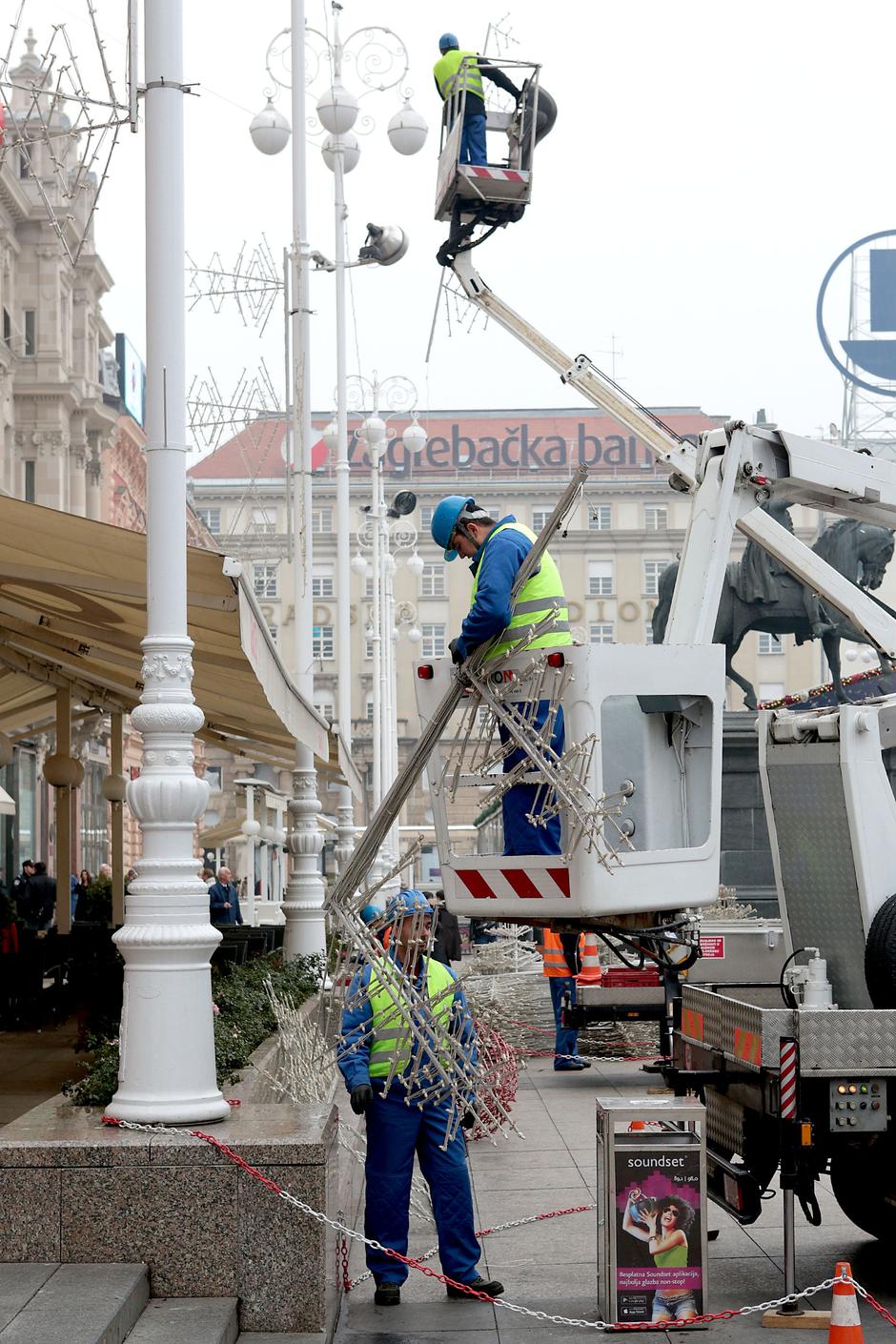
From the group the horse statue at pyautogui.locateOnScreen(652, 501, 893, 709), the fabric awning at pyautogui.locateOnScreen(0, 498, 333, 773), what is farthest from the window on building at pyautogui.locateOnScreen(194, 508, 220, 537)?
the fabric awning at pyautogui.locateOnScreen(0, 498, 333, 773)

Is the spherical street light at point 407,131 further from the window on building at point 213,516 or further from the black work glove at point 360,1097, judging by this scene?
the window on building at point 213,516

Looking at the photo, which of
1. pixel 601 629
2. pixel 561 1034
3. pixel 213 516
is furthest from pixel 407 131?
pixel 601 629

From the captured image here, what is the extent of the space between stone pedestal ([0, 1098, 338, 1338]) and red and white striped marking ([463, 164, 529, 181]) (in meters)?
8.67

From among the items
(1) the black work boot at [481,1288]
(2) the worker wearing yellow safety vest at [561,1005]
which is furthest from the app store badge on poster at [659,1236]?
(2) the worker wearing yellow safety vest at [561,1005]

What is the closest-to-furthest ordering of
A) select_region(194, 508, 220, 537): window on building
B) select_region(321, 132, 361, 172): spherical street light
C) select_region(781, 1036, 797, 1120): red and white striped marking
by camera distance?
1. select_region(781, 1036, 797, 1120): red and white striped marking
2. select_region(321, 132, 361, 172): spherical street light
3. select_region(194, 508, 220, 537): window on building

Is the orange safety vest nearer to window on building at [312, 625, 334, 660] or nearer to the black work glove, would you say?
the black work glove

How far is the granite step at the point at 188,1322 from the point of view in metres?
Answer: 5.79

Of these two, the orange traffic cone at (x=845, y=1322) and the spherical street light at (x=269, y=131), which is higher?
the spherical street light at (x=269, y=131)

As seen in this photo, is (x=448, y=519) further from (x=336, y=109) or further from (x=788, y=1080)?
(x=336, y=109)

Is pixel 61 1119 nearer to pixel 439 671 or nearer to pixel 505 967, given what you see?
pixel 439 671

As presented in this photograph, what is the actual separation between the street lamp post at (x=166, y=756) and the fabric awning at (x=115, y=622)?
488 millimetres

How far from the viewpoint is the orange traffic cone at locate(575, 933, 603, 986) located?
15341 millimetres

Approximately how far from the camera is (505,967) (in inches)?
911

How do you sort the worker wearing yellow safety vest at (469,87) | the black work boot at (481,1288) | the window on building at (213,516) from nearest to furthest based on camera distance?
the black work boot at (481,1288)
the worker wearing yellow safety vest at (469,87)
the window on building at (213,516)
